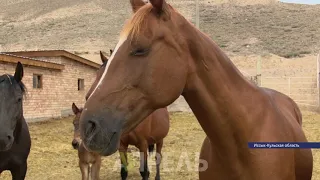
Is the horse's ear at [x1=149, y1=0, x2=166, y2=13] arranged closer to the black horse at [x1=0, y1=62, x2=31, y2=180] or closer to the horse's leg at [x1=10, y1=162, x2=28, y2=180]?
the black horse at [x1=0, y1=62, x2=31, y2=180]

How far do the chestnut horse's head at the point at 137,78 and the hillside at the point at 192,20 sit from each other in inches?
1228

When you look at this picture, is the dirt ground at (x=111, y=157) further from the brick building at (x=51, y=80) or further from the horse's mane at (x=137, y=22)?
the horse's mane at (x=137, y=22)

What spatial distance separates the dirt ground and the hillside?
21.2 meters

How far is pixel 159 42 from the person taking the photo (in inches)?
68.1

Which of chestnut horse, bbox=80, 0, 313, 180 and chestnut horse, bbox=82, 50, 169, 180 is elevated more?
chestnut horse, bbox=80, 0, 313, 180

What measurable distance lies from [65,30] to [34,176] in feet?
139

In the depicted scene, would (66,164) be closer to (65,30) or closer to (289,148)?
(289,148)

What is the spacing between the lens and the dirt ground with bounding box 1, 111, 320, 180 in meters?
7.17

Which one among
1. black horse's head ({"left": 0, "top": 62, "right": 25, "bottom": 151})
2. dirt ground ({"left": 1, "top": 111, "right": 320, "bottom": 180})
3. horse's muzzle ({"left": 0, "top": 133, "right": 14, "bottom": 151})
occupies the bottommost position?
dirt ground ({"left": 1, "top": 111, "right": 320, "bottom": 180})

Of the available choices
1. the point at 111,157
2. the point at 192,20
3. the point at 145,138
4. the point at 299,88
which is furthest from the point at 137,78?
the point at 192,20

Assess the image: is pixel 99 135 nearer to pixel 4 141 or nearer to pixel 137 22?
pixel 137 22

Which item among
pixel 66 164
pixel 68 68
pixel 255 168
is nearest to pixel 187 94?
pixel 255 168

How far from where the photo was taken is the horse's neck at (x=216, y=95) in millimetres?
1854

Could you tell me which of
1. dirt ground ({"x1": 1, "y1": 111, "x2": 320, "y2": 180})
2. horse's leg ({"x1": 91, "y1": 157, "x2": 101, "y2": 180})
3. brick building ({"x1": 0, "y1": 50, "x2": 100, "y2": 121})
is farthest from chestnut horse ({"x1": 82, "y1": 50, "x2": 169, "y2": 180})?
brick building ({"x1": 0, "y1": 50, "x2": 100, "y2": 121})
